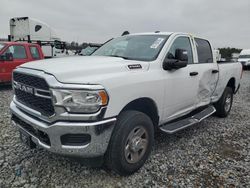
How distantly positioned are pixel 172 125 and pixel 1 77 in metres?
7.10

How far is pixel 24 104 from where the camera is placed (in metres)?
2.65

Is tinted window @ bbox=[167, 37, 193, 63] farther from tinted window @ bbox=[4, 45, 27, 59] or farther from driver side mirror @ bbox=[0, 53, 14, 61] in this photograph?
tinted window @ bbox=[4, 45, 27, 59]

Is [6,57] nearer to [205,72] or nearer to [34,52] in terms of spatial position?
[34,52]

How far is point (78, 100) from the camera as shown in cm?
208

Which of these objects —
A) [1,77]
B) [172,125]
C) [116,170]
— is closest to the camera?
[116,170]

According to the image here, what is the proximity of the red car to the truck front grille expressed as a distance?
5784 mm

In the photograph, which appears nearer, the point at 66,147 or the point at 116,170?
the point at 66,147

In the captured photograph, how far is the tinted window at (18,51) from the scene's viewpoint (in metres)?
8.02

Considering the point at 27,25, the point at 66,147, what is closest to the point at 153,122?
the point at 66,147

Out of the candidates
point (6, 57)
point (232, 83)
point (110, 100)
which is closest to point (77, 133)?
point (110, 100)

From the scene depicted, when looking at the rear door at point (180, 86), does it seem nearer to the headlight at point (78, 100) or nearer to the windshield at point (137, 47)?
the windshield at point (137, 47)

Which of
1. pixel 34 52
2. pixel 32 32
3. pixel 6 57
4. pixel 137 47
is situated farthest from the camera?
pixel 32 32

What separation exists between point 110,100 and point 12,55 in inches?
284

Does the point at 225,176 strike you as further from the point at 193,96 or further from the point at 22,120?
the point at 22,120
